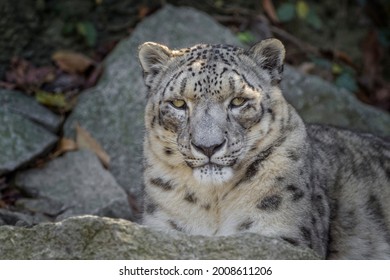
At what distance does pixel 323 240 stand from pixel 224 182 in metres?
0.87

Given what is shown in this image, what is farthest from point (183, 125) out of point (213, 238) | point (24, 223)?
point (24, 223)

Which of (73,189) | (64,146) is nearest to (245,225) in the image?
(73,189)

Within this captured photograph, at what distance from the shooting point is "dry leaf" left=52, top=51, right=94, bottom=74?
11641mm

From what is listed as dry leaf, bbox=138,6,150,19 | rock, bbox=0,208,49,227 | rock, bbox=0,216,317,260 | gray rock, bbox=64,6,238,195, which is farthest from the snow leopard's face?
dry leaf, bbox=138,6,150,19

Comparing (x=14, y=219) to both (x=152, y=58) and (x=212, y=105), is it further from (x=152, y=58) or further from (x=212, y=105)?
(x=212, y=105)

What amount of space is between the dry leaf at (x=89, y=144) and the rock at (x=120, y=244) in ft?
12.9

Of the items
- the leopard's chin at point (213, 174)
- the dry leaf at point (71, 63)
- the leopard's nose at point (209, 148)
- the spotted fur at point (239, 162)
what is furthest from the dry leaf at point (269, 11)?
the leopard's nose at point (209, 148)

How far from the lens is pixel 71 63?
38.3 ft

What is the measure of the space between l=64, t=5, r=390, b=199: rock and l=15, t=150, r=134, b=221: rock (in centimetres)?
40

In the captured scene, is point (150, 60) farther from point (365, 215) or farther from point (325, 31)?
point (325, 31)

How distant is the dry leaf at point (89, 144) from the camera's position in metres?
10.8

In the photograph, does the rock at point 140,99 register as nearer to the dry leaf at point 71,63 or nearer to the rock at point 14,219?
the dry leaf at point 71,63

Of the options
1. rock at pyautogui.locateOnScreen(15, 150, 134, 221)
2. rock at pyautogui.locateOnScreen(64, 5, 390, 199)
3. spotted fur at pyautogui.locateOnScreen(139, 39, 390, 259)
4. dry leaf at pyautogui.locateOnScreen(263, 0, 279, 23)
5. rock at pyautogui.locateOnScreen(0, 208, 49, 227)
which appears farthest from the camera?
dry leaf at pyautogui.locateOnScreen(263, 0, 279, 23)

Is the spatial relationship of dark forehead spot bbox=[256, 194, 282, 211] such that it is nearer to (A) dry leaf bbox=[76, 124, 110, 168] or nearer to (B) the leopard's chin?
(B) the leopard's chin
